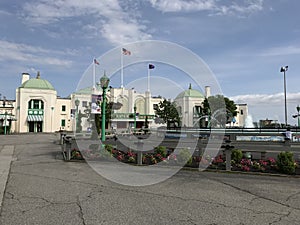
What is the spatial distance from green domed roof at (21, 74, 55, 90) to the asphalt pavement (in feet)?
171

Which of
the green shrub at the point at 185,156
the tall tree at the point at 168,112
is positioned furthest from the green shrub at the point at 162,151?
the tall tree at the point at 168,112

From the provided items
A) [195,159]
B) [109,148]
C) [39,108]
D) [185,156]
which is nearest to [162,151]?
[185,156]

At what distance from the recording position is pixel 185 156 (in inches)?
432

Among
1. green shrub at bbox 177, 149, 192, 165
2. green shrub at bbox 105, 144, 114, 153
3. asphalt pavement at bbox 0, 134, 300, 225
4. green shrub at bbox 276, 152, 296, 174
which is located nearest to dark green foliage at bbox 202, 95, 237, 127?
green shrub at bbox 105, 144, 114, 153

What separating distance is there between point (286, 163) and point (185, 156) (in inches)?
147

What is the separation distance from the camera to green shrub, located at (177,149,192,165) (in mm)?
10891

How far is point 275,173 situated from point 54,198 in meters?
7.33

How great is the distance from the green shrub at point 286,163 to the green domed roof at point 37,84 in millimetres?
55846

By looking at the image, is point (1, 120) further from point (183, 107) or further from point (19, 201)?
point (19, 201)

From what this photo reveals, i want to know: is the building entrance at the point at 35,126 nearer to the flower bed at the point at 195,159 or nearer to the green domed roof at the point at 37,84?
the green domed roof at the point at 37,84

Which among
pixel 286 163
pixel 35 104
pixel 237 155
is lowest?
pixel 286 163

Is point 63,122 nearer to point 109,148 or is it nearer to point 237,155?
point 109,148

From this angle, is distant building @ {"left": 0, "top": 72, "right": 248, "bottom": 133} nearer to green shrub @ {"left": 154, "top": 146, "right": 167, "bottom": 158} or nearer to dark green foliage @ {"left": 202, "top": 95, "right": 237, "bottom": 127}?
dark green foliage @ {"left": 202, "top": 95, "right": 237, "bottom": 127}

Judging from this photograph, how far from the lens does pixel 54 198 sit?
21.1 feet
